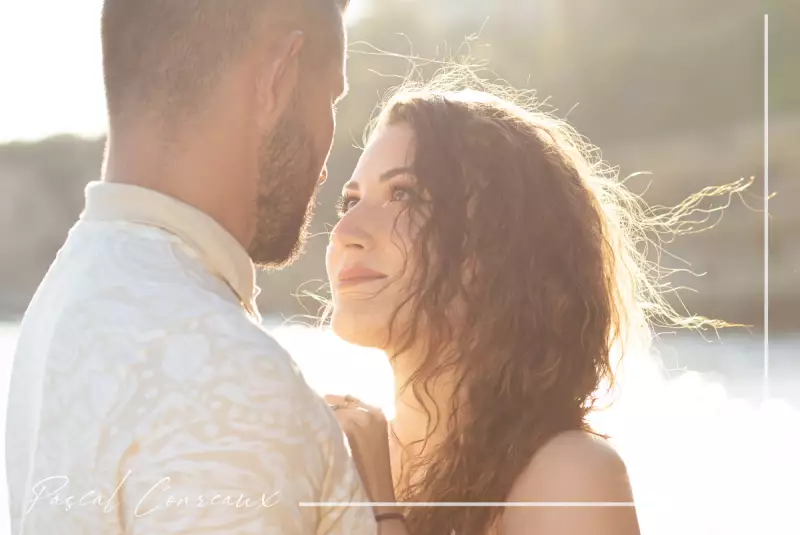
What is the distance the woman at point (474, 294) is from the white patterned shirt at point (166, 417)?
2.44 feet

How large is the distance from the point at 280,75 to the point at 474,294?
85 centimetres

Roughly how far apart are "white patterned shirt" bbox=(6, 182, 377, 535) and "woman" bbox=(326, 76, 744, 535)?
744mm

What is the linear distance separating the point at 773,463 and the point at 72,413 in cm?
578

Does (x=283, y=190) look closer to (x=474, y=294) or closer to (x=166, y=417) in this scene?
(x=166, y=417)

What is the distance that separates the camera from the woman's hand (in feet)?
5.48

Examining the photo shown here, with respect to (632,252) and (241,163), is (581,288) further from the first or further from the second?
(241,163)

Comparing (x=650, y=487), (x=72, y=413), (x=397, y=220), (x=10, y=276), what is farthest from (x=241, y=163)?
(x=650, y=487)

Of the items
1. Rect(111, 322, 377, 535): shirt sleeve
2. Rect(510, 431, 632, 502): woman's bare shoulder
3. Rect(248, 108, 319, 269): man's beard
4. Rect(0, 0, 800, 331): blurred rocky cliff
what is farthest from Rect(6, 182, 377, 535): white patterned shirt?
Rect(0, 0, 800, 331): blurred rocky cliff

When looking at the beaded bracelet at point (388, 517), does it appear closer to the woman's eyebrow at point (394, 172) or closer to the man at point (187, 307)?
the man at point (187, 307)

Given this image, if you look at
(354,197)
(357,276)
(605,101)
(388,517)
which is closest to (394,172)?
(354,197)

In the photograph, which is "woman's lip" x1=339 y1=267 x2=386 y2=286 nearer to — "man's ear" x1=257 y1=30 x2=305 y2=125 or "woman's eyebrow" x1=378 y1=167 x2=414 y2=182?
"woman's eyebrow" x1=378 y1=167 x2=414 y2=182

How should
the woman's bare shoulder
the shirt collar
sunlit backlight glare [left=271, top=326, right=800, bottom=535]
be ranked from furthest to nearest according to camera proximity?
sunlit backlight glare [left=271, top=326, right=800, bottom=535], the woman's bare shoulder, the shirt collar

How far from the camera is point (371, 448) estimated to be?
168cm

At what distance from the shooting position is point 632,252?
237 cm
